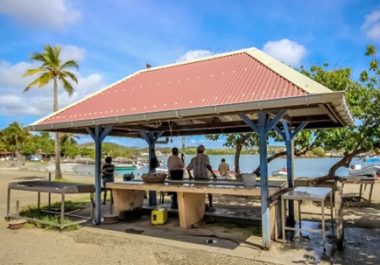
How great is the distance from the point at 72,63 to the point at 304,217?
60.5 ft

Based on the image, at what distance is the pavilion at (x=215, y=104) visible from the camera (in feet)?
18.7

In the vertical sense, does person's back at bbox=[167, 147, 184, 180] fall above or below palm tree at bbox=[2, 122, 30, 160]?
below

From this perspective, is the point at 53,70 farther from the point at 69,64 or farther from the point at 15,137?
the point at 15,137

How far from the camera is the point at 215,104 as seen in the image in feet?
19.5

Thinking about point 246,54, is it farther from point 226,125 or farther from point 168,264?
point 168,264

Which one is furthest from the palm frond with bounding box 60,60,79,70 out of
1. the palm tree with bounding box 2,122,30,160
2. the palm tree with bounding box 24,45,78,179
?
the palm tree with bounding box 2,122,30,160

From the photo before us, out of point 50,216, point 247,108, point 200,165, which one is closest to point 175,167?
point 200,165

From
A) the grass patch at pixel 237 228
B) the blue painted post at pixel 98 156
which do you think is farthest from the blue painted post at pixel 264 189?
the blue painted post at pixel 98 156

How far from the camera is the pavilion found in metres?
5.71

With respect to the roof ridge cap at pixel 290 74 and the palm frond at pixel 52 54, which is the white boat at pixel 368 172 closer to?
the roof ridge cap at pixel 290 74

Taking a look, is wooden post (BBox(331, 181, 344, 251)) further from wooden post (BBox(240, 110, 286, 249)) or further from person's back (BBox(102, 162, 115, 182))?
person's back (BBox(102, 162, 115, 182))

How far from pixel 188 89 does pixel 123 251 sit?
379 centimetres

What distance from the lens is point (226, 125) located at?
9.76 meters

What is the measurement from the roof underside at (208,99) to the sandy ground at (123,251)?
8.28ft
